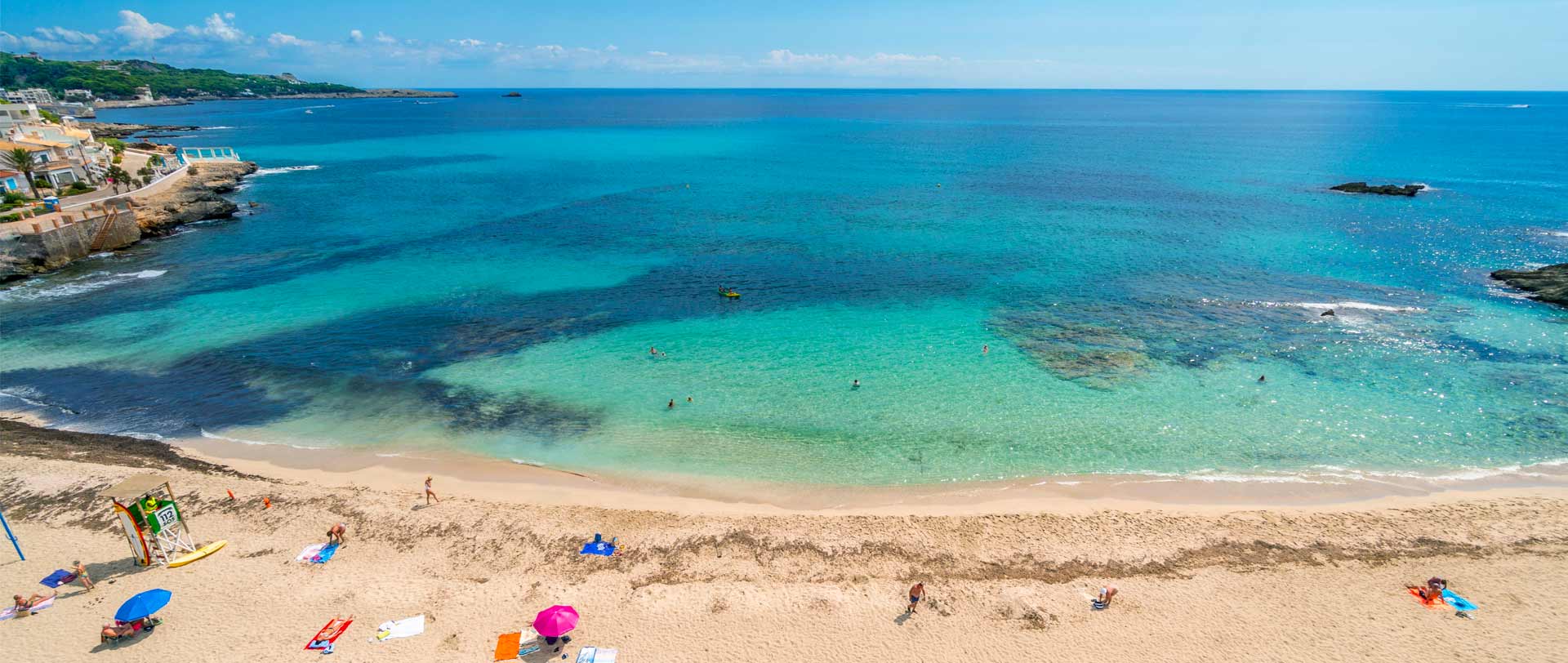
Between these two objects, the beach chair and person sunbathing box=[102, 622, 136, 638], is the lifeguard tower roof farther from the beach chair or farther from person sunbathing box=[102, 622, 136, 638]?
the beach chair

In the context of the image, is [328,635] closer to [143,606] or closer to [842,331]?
[143,606]

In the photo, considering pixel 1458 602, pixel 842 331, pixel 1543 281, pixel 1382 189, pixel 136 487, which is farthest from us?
pixel 1382 189

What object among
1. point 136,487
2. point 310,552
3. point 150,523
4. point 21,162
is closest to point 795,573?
point 310,552

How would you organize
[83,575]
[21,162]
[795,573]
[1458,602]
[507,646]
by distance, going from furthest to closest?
[21,162] → [795,573] → [83,575] → [1458,602] → [507,646]

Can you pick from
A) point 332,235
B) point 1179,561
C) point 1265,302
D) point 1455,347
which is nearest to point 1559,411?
point 1455,347

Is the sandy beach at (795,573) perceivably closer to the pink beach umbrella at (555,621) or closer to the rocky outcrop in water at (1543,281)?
the pink beach umbrella at (555,621)

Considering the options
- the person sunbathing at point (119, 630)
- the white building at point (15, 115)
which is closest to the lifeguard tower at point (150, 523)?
the person sunbathing at point (119, 630)
